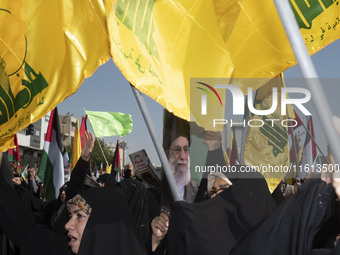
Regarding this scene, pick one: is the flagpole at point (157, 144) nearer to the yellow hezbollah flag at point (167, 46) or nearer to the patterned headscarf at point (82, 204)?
the yellow hezbollah flag at point (167, 46)

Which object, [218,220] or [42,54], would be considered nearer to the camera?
[218,220]

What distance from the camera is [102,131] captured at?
35.0 ft

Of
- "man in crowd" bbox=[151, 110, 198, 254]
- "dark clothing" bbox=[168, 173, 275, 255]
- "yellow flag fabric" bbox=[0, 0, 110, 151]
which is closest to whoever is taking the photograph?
"dark clothing" bbox=[168, 173, 275, 255]

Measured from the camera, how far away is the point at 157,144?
293cm

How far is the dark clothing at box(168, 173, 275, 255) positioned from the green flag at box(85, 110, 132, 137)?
310 inches

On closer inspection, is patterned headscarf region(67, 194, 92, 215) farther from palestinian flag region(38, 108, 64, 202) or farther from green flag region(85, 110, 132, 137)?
green flag region(85, 110, 132, 137)

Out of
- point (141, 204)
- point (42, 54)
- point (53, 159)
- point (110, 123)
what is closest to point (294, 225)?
point (42, 54)

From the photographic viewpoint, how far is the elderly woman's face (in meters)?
2.92

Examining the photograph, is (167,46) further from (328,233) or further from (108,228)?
(328,233)

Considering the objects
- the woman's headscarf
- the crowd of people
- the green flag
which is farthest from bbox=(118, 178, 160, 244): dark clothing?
the green flag

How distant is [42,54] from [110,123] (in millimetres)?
7444

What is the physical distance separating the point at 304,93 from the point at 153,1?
1.35 metres

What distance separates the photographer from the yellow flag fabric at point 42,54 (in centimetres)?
364

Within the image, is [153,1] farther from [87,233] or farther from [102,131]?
[102,131]
